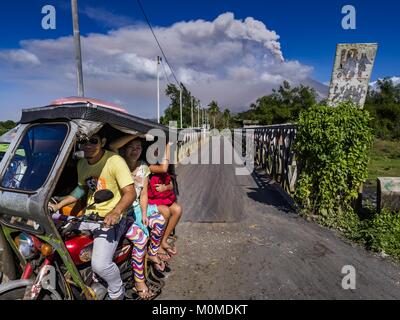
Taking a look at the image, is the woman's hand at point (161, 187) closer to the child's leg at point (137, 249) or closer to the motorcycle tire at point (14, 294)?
the child's leg at point (137, 249)

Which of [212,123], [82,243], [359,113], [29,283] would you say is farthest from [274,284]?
[212,123]

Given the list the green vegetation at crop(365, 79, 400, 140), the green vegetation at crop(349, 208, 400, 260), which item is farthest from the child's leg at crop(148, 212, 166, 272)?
the green vegetation at crop(365, 79, 400, 140)

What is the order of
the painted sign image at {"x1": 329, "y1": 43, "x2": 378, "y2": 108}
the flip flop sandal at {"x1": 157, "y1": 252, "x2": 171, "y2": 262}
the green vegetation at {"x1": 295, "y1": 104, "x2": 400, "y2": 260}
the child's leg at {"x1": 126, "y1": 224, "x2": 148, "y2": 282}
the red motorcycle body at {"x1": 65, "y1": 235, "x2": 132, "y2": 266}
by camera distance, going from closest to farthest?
the red motorcycle body at {"x1": 65, "y1": 235, "x2": 132, "y2": 266} < the child's leg at {"x1": 126, "y1": 224, "x2": 148, "y2": 282} < the flip flop sandal at {"x1": 157, "y1": 252, "x2": 171, "y2": 262} < the green vegetation at {"x1": 295, "y1": 104, "x2": 400, "y2": 260} < the painted sign image at {"x1": 329, "y1": 43, "x2": 378, "y2": 108}

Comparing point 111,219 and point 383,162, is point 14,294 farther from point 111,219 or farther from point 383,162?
point 383,162

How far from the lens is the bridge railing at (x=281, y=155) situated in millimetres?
8427

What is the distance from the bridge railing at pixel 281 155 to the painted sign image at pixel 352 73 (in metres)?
1.73

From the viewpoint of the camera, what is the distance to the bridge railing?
8.43 metres

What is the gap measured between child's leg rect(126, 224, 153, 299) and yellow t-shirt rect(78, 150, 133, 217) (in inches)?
19.5

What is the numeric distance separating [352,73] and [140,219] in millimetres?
5614

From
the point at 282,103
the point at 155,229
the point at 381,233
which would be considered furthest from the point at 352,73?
the point at 282,103

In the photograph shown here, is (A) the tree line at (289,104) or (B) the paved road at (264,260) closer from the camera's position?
(B) the paved road at (264,260)

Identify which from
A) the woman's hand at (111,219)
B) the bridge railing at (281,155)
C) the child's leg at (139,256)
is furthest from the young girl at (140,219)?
the bridge railing at (281,155)

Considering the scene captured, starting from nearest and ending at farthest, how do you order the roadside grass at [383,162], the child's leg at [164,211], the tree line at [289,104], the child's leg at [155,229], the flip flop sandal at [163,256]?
the child's leg at [155,229] < the child's leg at [164,211] < the flip flop sandal at [163,256] < the roadside grass at [383,162] < the tree line at [289,104]

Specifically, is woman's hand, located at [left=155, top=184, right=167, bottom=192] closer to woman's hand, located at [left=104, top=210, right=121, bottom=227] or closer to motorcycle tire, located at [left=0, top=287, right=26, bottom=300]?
woman's hand, located at [left=104, top=210, right=121, bottom=227]
